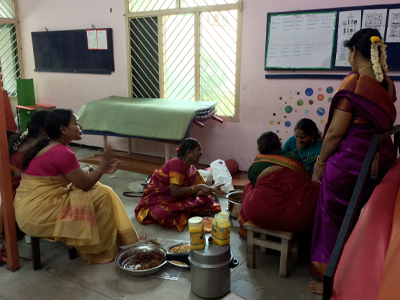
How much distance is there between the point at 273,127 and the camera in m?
4.16

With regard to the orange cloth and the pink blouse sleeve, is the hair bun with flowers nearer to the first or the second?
the orange cloth

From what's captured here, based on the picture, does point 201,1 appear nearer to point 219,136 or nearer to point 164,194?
point 219,136

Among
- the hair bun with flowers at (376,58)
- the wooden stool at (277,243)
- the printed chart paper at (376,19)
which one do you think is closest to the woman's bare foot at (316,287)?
the wooden stool at (277,243)

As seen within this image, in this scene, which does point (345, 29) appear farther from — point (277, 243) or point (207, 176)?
point (277, 243)

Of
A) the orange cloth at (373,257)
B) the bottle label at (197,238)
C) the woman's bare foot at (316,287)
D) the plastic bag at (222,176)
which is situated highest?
the orange cloth at (373,257)

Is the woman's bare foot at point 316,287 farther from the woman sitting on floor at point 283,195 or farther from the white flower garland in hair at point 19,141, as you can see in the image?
the white flower garland in hair at point 19,141

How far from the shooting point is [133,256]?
243 cm

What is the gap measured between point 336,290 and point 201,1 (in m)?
4.13

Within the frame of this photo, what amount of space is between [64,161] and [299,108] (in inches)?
105

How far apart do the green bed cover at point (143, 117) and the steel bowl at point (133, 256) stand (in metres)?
1.59

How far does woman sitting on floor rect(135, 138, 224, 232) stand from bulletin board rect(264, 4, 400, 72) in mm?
1718

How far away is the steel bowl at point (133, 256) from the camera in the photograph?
2.21 m

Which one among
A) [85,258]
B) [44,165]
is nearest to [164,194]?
[85,258]

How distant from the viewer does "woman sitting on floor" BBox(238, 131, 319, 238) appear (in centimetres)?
221
